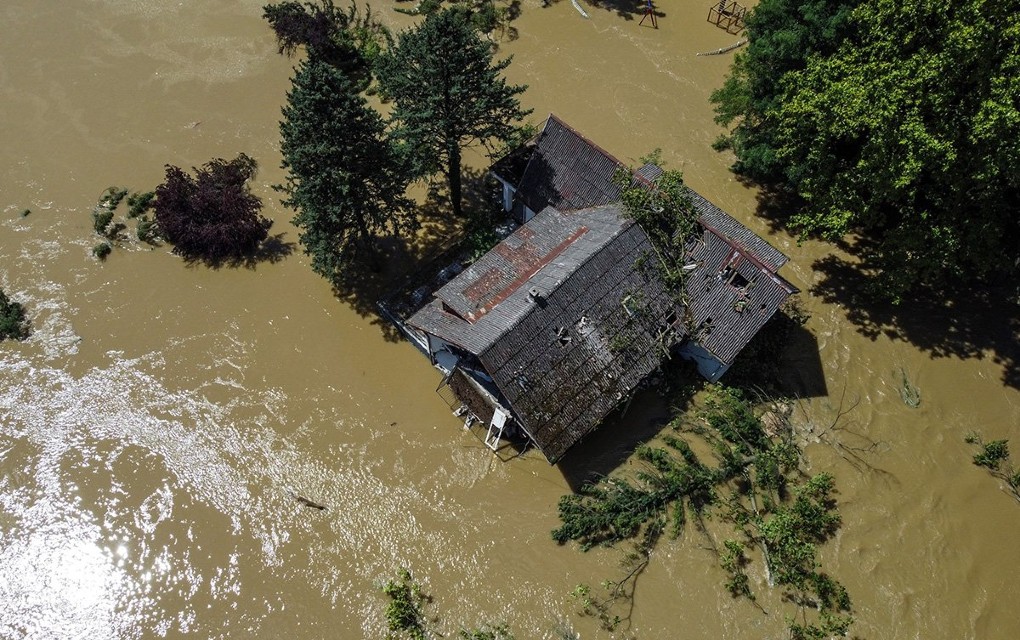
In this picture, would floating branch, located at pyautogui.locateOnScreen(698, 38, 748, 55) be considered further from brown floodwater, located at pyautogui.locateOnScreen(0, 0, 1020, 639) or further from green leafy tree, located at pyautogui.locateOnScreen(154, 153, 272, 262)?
green leafy tree, located at pyautogui.locateOnScreen(154, 153, 272, 262)

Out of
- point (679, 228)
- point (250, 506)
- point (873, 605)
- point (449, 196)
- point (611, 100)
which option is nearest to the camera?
point (873, 605)

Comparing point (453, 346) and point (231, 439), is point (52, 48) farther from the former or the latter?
point (453, 346)

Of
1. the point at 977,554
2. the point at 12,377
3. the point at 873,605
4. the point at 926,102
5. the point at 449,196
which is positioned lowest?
the point at 977,554

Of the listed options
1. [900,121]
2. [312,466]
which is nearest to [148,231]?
[312,466]

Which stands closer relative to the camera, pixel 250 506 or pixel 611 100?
pixel 250 506

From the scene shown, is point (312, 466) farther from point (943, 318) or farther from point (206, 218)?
point (943, 318)

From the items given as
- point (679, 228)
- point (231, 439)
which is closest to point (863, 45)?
point (679, 228)
